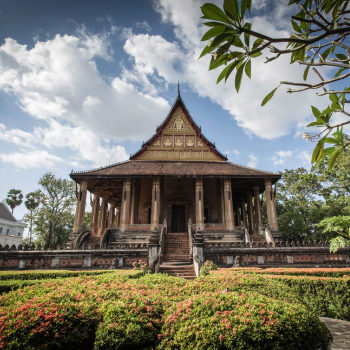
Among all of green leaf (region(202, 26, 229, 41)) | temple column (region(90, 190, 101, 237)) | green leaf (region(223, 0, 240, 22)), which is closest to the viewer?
green leaf (region(223, 0, 240, 22))

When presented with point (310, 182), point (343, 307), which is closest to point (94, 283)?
point (343, 307)

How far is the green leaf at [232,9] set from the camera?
7.19ft

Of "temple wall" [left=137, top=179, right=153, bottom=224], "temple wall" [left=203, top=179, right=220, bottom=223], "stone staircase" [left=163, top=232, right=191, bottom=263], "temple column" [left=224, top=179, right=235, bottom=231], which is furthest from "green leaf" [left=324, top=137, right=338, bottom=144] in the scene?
"temple wall" [left=137, top=179, right=153, bottom=224]

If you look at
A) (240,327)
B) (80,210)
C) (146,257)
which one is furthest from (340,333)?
(80,210)

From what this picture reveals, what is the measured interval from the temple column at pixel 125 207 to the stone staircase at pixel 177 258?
11.9ft

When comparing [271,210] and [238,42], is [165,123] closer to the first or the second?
[271,210]

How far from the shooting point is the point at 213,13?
2244 millimetres

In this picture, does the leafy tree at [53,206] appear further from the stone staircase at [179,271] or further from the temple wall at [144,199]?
the stone staircase at [179,271]

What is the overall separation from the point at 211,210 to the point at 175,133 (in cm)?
786

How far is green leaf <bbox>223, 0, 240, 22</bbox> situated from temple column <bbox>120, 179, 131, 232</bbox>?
17.7 metres

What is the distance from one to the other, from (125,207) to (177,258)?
6.91 m

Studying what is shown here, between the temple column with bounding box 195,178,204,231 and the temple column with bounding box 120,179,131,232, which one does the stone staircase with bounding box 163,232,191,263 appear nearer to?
the temple column with bounding box 195,178,204,231

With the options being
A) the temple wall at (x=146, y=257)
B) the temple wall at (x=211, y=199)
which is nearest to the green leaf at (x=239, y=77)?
the temple wall at (x=146, y=257)

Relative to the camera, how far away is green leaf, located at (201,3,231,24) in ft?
7.30
